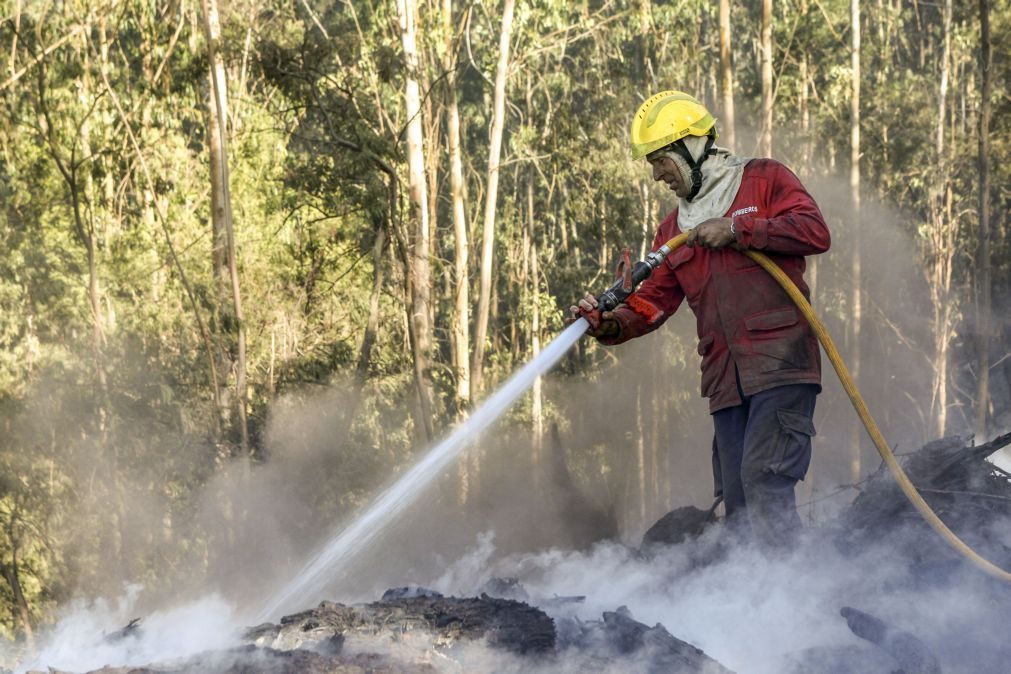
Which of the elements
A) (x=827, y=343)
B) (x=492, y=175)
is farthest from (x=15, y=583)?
(x=827, y=343)

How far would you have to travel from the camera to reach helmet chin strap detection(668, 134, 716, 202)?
4816mm

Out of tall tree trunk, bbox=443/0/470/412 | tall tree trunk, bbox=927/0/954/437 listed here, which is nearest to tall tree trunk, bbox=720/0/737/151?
tall tree trunk, bbox=443/0/470/412

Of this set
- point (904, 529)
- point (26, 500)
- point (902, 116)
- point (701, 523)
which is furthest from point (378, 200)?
point (902, 116)

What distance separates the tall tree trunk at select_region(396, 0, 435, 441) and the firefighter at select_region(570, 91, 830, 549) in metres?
9.61

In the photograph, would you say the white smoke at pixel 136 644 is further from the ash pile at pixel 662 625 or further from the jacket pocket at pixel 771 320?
the jacket pocket at pixel 771 320

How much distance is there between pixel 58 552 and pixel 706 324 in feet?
46.6

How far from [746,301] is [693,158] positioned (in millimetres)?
620

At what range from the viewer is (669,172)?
192 inches

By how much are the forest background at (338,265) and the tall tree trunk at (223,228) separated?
6 centimetres

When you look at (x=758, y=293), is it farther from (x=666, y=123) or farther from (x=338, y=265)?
(x=338, y=265)

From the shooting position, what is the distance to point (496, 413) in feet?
15.8

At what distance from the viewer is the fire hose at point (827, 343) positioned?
175 inches

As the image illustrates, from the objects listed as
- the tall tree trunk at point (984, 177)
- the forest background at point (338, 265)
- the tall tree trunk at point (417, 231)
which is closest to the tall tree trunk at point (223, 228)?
the forest background at point (338, 265)

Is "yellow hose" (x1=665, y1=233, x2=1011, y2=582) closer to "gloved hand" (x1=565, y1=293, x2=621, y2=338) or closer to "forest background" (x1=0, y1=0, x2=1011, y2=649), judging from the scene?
"gloved hand" (x1=565, y1=293, x2=621, y2=338)
